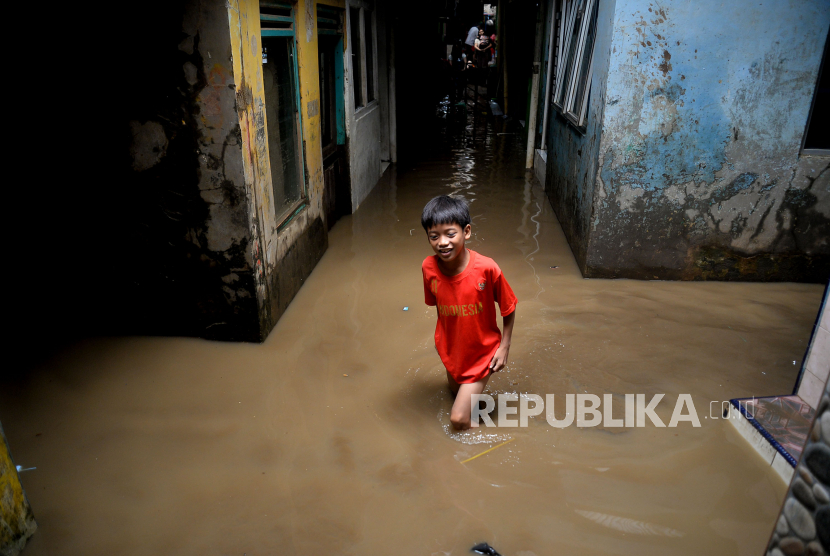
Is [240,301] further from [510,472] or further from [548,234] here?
A: [548,234]

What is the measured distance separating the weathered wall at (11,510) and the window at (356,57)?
5.53m

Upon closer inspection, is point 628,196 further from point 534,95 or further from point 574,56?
point 534,95

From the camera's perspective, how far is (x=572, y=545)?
89.7 inches

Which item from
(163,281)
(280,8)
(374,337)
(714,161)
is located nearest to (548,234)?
(714,161)

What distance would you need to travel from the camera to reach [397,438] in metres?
2.94

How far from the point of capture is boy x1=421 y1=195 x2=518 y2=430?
2613 millimetres

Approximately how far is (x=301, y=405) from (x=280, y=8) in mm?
2964

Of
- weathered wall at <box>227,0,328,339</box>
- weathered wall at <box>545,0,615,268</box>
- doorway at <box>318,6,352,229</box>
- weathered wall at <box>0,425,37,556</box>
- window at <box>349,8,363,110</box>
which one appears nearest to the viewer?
weathered wall at <box>0,425,37,556</box>

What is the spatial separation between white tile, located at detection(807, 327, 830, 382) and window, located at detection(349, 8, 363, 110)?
18.0 ft

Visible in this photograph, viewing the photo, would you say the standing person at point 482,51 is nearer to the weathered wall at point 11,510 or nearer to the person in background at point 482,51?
the person in background at point 482,51

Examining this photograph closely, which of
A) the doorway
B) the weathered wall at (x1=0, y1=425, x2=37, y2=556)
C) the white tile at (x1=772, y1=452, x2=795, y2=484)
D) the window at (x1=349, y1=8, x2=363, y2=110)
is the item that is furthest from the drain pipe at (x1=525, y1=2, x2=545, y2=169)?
the weathered wall at (x1=0, y1=425, x2=37, y2=556)

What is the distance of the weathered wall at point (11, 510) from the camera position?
2131 mm

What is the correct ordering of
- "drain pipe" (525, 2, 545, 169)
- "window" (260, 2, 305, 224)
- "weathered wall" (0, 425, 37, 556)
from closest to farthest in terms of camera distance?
"weathered wall" (0, 425, 37, 556), "window" (260, 2, 305, 224), "drain pipe" (525, 2, 545, 169)

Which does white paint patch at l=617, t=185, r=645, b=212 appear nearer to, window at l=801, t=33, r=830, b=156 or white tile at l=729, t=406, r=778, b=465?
window at l=801, t=33, r=830, b=156
